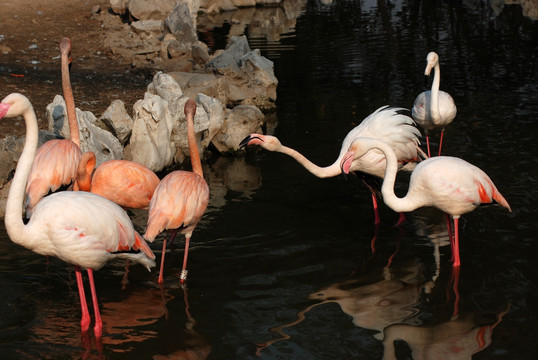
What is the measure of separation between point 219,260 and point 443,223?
2271 millimetres

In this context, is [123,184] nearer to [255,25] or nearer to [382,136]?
[382,136]

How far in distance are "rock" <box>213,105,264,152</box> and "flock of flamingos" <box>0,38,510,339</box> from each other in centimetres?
260

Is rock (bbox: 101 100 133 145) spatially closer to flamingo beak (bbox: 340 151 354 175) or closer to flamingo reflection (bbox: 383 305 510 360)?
flamingo beak (bbox: 340 151 354 175)

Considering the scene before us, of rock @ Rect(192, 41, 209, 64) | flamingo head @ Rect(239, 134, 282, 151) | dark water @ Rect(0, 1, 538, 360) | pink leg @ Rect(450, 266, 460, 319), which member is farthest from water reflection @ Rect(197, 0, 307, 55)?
pink leg @ Rect(450, 266, 460, 319)

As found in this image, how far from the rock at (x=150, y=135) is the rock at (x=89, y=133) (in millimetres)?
363

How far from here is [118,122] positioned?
777 cm

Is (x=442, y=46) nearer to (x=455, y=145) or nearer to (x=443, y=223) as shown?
(x=455, y=145)

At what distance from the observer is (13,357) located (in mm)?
4281

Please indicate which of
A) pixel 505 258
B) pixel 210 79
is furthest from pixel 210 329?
pixel 210 79

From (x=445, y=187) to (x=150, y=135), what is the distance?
3.92m

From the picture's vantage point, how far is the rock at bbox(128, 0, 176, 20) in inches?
655

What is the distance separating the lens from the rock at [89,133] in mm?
7285

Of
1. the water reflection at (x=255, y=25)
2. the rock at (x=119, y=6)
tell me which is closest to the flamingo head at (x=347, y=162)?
the water reflection at (x=255, y=25)

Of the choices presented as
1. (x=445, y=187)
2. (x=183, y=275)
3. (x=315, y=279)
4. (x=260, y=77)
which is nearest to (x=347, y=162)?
(x=445, y=187)
